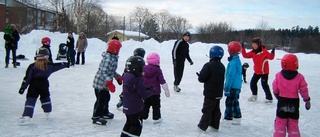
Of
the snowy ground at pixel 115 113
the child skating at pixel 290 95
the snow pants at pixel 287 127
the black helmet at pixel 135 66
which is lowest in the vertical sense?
the snowy ground at pixel 115 113

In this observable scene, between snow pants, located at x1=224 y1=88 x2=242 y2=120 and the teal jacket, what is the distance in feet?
0.44

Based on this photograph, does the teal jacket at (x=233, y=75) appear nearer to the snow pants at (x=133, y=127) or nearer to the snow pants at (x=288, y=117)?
the snow pants at (x=288, y=117)

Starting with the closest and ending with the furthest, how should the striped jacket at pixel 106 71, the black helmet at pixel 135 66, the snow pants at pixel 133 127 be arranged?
1. the black helmet at pixel 135 66
2. the snow pants at pixel 133 127
3. the striped jacket at pixel 106 71

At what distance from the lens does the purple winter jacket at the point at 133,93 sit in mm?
4191

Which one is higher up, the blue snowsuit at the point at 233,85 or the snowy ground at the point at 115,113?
the blue snowsuit at the point at 233,85

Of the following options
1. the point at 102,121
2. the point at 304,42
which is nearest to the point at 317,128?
the point at 102,121

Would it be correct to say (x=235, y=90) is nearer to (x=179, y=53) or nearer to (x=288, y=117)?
(x=288, y=117)

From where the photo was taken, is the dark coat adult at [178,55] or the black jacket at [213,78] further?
the dark coat adult at [178,55]

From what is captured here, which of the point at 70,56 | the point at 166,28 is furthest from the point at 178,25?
the point at 70,56

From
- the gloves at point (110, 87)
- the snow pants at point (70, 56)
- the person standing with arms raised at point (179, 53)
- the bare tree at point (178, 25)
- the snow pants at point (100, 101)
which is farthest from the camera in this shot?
the bare tree at point (178, 25)

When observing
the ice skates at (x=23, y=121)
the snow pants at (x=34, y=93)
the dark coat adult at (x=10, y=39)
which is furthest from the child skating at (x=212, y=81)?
the dark coat adult at (x=10, y=39)

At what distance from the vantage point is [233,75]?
19.3 ft

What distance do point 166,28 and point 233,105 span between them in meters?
70.8

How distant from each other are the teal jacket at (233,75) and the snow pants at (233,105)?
0.44 feet
